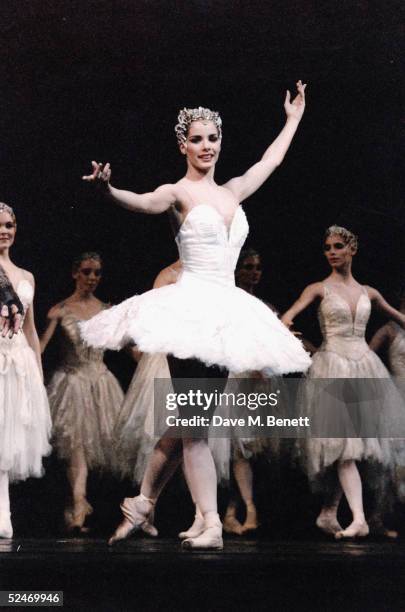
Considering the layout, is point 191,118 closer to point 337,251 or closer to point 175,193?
point 175,193

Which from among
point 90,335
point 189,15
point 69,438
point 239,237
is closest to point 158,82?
point 189,15

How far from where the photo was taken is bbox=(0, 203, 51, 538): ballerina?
14.0 ft

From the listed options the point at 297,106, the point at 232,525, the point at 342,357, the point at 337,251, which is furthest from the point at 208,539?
the point at 297,106

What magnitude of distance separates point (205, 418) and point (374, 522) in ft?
3.11

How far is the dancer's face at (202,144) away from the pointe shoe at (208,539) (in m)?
1.17

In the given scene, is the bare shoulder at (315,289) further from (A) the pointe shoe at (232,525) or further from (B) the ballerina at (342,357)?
(A) the pointe shoe at (232,525)

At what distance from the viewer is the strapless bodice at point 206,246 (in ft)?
12.9

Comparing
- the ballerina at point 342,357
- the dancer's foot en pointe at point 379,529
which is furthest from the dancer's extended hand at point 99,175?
the dancer's foot en pointe at point 379,529

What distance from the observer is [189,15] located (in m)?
4.16

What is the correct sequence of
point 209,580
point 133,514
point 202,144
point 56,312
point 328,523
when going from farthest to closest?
point 56,312 < point 328,523 < point 202,144 < point 133,514 < point 209,580

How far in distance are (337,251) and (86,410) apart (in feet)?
3.68

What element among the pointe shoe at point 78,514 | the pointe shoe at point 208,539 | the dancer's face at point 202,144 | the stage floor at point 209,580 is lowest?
the stage floor at point 209,580

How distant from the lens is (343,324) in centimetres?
459

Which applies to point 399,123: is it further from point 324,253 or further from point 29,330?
point 29,330
